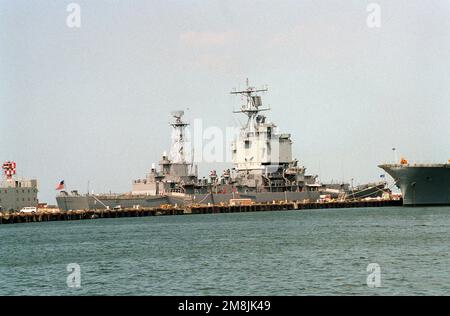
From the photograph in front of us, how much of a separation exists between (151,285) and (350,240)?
63.2 ft

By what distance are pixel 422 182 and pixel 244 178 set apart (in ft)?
97.2

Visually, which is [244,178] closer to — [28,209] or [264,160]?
[264,160]

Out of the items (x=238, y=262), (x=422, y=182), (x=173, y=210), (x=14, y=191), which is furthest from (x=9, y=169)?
(x=238, y=262)

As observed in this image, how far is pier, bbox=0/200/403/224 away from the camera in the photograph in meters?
90.4

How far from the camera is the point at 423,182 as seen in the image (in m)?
80.8

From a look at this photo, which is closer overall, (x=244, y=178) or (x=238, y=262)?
(x=238, y=262)

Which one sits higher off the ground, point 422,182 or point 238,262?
point 422,182

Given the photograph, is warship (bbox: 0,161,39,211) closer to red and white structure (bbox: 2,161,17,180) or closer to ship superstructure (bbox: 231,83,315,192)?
red and white structure (bbox: 2,161,17,180)

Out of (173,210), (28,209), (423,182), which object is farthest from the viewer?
(28,209)

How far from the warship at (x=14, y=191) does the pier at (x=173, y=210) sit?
379 inches

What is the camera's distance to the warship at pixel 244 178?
99500mm
